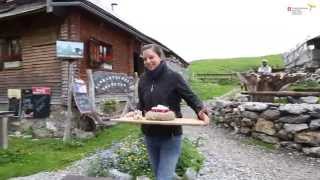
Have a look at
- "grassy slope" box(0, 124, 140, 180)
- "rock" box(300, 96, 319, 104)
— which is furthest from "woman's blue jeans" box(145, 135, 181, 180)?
"rock" box(300, 96, 319, 104)

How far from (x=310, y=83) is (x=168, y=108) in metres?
16.1

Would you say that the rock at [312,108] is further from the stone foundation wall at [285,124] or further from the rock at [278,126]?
the rock at [278,126]

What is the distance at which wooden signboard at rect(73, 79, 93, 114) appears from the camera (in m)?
13.6

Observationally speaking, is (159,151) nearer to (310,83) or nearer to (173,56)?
(310,83)

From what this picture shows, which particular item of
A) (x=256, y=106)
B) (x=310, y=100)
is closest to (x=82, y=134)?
(x=256, y=106)

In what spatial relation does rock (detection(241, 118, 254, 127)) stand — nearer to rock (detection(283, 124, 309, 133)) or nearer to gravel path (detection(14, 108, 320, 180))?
gravel path (detection(14, 108, 320, 180))

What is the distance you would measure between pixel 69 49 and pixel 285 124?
572cm

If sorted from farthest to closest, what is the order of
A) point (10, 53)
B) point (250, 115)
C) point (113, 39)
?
point (113, 39) → point (10, 53) → point (250, 115)

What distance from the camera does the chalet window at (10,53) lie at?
15656 millimetres

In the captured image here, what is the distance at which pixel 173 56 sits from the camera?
93.9 feet

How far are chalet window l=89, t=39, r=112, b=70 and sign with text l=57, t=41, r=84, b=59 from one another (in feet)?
7.72

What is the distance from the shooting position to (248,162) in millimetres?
10203

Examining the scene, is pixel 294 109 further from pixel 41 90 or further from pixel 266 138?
pixel 41 90

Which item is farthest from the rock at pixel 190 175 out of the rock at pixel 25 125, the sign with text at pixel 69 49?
the rock at pixel 25 125
